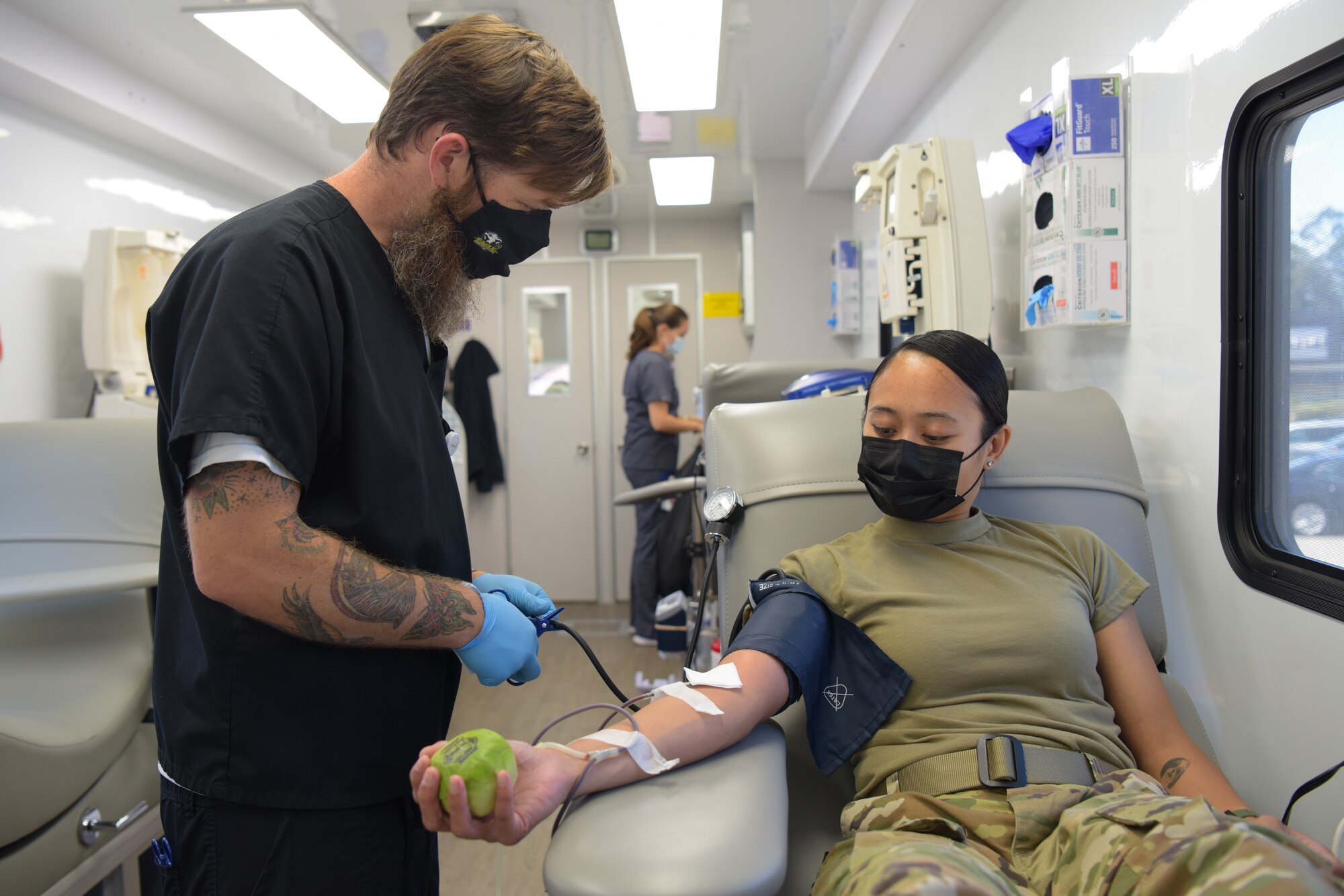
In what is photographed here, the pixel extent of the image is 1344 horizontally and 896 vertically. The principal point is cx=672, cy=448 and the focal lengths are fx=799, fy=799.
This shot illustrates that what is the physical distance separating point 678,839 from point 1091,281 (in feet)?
4.73

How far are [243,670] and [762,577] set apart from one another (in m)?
0.73

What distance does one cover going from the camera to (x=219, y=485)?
0.77 metres

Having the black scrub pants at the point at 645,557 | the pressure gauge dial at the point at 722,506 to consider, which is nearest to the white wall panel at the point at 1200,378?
the pressure gauge dial at the point at 722,506

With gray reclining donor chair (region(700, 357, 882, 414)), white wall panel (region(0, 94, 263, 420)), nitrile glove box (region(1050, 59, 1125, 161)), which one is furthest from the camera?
white wall panel (region(0, 94, 263, 420))

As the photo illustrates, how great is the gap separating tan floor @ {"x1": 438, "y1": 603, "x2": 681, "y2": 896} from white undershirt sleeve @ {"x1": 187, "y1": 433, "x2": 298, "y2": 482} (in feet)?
4.04

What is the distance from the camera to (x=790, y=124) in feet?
11.8

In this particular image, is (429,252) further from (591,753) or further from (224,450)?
(591,753)

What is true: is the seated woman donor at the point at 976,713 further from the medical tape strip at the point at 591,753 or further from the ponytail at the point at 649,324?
the ponytail at the point at 649,324

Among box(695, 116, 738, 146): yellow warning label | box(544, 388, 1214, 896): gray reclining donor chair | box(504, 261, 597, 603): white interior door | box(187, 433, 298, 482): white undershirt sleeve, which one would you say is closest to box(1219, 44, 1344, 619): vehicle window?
box(544, 388, 1214, 896): gray reclining donor chair

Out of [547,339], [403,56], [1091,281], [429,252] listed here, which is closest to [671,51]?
[403,56]

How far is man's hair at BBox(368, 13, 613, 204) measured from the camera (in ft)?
3.03

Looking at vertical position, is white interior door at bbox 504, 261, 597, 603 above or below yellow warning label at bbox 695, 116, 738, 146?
below

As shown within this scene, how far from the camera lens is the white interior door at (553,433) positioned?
17.4ft

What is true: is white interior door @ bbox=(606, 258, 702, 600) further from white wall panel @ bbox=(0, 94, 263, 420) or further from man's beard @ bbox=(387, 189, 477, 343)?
man's beard @ bbox=(387, 189, 477, 343)
